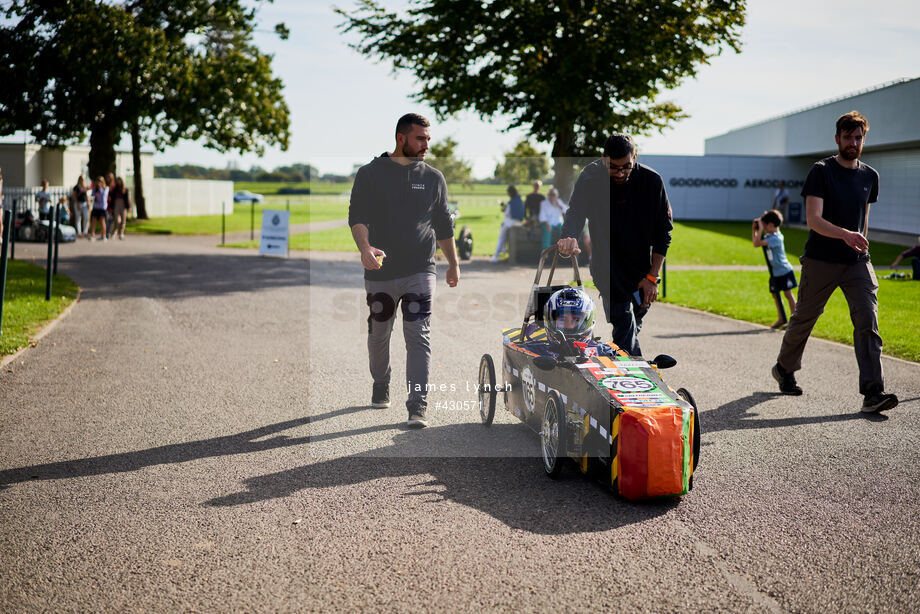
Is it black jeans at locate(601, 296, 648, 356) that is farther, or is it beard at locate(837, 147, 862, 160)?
beard at locate(837, 147, 862, 160)

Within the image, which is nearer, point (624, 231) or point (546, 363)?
point (546, 363)

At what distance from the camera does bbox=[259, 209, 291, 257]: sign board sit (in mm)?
22625

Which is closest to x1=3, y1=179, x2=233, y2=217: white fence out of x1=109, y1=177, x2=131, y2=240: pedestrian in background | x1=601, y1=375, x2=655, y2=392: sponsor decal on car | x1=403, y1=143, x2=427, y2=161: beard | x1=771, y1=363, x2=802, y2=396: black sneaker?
x1=109, y1=177, x2=131, y2=240: pedestrian in background

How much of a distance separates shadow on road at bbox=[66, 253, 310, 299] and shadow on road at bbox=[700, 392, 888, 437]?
991 centimetres

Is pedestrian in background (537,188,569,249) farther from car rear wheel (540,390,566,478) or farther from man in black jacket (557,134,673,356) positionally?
car rear wheel (540,390,566,478)

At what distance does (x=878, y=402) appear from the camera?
21.9ft

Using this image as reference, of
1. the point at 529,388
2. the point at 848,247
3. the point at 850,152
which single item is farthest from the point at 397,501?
the point at 850,152

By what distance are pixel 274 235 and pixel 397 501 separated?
1872 cm

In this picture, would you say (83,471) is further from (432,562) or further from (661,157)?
(661,157)

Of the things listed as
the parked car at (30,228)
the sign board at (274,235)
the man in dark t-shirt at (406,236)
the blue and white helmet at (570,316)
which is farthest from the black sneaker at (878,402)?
the parked car at (30,228)

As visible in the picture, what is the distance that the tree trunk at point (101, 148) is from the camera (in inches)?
1428

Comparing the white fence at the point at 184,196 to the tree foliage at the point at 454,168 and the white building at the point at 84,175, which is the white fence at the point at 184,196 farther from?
the tree foliage at the point at 454,168

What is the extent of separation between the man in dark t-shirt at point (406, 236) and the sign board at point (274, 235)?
54.5 ft

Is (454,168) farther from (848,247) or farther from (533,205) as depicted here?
(533,205)
